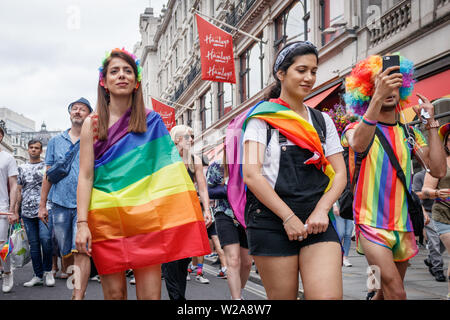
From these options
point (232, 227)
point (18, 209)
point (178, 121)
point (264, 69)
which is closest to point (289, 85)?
point (232, 227)

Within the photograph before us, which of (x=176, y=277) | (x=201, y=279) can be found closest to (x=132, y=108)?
(x=176, y=277)

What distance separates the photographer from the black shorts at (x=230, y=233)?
5695 millimetres

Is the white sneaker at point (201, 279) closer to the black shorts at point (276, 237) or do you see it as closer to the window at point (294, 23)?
the black shorts at point (276, 237)

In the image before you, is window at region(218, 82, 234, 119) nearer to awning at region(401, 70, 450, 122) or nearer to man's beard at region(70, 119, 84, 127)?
awning at region(401, 70, 450, 122)

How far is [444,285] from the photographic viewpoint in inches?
268

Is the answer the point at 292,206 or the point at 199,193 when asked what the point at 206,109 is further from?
the point at 292,206

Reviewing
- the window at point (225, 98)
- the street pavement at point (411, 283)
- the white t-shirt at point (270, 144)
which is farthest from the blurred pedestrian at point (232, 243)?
the window at point (225, 98)

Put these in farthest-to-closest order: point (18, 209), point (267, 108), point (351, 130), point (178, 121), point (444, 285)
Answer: point (178, 121) < point (18, 209) < point (444, 285) < point (351, 130) < point (267, 108)

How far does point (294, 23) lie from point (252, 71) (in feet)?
18.0

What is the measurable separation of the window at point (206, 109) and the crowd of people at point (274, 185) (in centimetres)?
2719

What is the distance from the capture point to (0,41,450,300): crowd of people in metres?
2.86

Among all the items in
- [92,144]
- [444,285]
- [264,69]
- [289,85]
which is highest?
[264,69]

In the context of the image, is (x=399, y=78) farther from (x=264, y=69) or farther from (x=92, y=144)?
(x=264, y=69)

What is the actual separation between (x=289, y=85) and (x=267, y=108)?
8.1 inches
